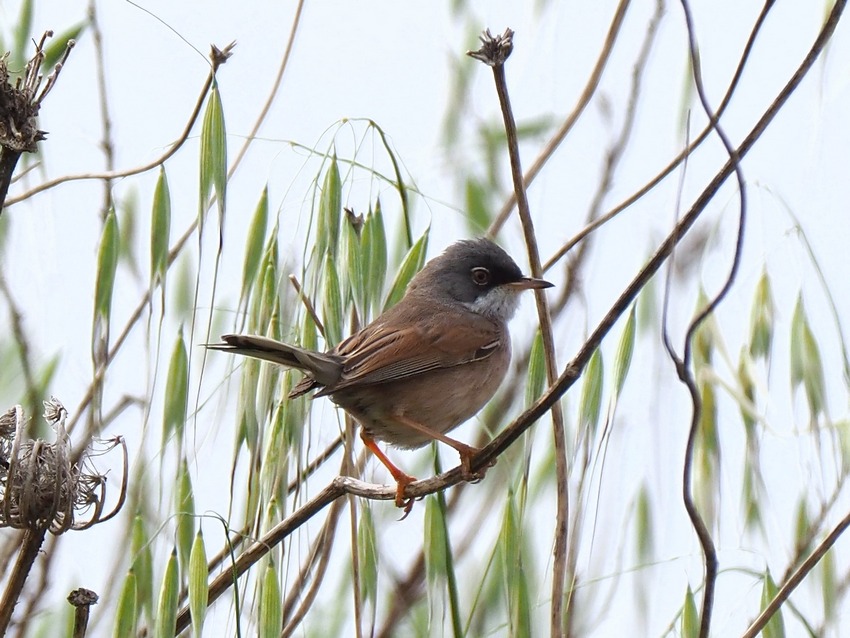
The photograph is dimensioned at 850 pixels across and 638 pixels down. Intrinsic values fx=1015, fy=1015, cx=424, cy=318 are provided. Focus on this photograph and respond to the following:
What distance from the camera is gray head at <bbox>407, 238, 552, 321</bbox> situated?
4.54m

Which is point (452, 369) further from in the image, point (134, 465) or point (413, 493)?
point (134, 465)

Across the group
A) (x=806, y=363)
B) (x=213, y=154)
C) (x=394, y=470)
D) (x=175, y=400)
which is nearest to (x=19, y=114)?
(x=213, y=154)

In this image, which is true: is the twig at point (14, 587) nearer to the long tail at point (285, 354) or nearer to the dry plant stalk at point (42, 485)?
the dry plant stalk at point (42, 485)

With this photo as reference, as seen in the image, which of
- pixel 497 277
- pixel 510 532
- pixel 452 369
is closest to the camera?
pixel 510 532

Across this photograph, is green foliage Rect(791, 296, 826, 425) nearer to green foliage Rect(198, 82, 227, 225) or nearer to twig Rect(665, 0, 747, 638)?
twig Rect(665, 0, 747, 638)

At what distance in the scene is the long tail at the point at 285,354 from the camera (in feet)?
9.70

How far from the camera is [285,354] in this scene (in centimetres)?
314

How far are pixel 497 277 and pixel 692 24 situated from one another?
2.33 metres

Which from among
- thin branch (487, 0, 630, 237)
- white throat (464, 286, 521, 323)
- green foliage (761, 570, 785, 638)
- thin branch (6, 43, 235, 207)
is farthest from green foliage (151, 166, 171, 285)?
green foliage (761, 570, 785, 638)

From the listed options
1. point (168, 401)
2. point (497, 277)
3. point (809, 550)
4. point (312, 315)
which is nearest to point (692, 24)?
point (312, 315)

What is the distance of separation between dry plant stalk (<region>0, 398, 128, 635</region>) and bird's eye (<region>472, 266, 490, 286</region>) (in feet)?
8.01

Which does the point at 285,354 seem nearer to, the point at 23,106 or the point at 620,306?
the point at 23,106

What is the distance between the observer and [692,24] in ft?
7.55

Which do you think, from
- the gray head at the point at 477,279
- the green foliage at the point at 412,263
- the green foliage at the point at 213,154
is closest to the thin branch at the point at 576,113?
the gray head at the point at 477,279
